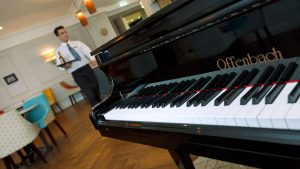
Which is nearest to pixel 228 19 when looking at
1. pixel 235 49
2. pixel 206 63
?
pixel 235 49

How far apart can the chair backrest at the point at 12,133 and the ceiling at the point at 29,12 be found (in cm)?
358

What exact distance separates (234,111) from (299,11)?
31 centimetres

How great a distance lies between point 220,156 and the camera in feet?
2.89

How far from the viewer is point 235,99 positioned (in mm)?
848

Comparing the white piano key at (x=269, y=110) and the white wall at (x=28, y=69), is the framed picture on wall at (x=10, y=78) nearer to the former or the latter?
the white wall at (x=28, y=69)

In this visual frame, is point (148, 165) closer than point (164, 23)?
No

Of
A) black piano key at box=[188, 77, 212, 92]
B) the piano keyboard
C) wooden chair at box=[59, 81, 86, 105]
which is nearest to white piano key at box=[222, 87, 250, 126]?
the piano keyboard

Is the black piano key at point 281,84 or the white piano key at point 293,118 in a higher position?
the black piano key at point 281,84

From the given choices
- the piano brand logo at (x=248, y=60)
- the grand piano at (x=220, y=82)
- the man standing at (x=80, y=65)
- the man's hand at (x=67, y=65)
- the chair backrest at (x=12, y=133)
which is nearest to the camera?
the grand piano at (x=220, y=82)

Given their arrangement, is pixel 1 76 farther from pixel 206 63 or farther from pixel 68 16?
pixel 206 63

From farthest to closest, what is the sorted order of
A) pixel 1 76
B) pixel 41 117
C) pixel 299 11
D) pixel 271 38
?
pixel 1 76, pixel 41 117, pixel 271 38, pixel 299 11

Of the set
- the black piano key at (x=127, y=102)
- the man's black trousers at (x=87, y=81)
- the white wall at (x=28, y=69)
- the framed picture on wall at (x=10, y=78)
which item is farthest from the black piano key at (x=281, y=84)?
the framed picture on wall at (x=10, y=78)

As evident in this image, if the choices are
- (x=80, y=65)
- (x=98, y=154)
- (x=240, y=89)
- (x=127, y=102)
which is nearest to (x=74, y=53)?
(x=80, y=65)

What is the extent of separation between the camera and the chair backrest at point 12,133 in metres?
3.68
